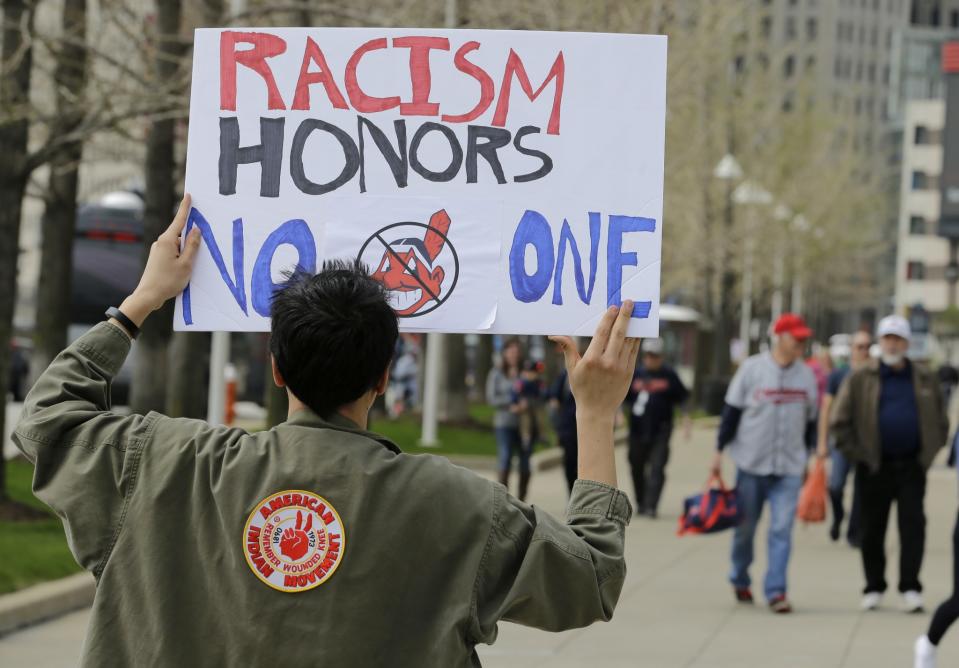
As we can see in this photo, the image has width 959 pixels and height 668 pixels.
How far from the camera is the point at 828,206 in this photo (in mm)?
50719

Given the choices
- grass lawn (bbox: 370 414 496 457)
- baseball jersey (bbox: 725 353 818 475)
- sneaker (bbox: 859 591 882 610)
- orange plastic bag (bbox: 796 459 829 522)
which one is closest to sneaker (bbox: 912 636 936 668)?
sneaker (bbox: 859 591 882 610)

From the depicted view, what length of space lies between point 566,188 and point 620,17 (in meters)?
23.4

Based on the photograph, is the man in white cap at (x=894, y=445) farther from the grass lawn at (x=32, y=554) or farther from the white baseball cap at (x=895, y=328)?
the grass lawn at (x=32, y=554)

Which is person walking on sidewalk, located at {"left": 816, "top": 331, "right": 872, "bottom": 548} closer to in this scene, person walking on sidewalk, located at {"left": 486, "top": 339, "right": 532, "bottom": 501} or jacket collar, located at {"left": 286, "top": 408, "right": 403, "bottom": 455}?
person walking on sidewalk, located at {"left": 486, "top": 339, "right": 532, "bottom": 501}

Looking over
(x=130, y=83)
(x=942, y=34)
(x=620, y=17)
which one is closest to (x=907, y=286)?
(x=942, y=34)

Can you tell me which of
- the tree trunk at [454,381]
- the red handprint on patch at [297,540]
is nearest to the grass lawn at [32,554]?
the red handprint on patch at [297,540]

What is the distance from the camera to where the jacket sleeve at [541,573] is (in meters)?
2.67

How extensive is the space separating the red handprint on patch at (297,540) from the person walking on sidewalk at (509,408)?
12.8 metres

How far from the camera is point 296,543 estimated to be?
2.60 metres

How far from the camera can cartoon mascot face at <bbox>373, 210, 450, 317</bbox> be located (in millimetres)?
3504

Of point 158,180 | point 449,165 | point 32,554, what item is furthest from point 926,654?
point 158,180

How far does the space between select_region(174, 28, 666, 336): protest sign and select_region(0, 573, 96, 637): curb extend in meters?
5.77

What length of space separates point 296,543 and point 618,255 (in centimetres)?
115

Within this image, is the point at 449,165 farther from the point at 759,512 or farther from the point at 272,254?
the point at 759,512
